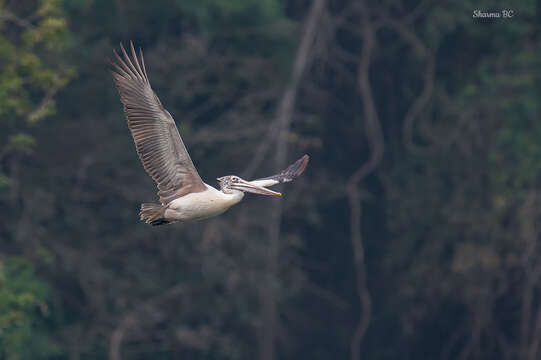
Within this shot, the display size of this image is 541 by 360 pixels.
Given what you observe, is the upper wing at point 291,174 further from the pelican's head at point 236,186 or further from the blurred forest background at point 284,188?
the blurred forest background at point 284,188

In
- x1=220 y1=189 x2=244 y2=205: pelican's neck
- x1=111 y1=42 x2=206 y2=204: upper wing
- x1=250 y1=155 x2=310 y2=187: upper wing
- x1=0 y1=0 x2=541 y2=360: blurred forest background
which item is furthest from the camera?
x1=0 y1=0 x2=541 y2=360: blurred forest background

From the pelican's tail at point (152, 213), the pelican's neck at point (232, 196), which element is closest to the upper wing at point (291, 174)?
the pelican's neck at point (232, 196)

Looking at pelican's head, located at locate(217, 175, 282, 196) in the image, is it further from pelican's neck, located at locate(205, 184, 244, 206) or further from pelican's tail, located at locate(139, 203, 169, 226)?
pelican's tail, located at locate(139, 203, 169, 226)

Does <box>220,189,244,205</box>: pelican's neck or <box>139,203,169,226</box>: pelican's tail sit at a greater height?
<box>220,189,244,205</box>: pelican's neck

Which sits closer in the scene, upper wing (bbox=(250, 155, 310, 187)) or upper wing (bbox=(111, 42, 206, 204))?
upper wing (bbox=(111, 42, 206, 204))

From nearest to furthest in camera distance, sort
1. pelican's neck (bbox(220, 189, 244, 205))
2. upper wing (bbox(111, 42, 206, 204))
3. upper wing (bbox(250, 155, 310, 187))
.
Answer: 1. pelican's neck (bbox(220, 189, 244, 205))
2. upper wing (bbox(111, 42, 206, 204))
3. upper wing (bbox(250, 155, 310, 187))

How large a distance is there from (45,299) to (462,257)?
24.0 ft

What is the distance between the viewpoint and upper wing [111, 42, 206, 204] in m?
7.70

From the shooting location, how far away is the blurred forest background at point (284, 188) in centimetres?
1444

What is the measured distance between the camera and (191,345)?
15.2 metres

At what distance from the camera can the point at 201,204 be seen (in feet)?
25.0

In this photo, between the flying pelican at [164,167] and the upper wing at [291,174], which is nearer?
the flying pelican at [164,167]

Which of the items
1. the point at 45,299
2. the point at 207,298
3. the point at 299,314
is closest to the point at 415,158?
the point at 299,314

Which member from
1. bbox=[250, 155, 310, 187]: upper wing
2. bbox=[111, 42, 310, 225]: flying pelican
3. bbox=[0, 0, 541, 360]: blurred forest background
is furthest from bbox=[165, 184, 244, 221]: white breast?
bbox=[0, 0, 541, 360]: blurred forest background
